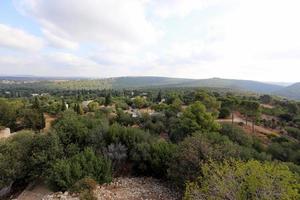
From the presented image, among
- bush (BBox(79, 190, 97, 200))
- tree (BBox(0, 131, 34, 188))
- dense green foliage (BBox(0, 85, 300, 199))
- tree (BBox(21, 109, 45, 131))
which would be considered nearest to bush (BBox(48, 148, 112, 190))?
dense green foliage (BBox(0, 85, 300, 199))

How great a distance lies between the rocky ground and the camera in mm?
11023

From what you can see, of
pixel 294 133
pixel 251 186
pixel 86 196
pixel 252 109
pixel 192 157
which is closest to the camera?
pixel 251 186

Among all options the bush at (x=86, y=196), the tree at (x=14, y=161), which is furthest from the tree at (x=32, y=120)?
the bush at (x=86, y=196)

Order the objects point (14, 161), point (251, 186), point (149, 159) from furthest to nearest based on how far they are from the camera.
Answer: point (149, 159) → point (14, 161) → point (251, 186)

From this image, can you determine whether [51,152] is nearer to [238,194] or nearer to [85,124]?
[85,124]

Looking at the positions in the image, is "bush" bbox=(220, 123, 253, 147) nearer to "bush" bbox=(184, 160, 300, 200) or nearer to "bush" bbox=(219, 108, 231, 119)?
"bush" bbox=(184, 160, 300, 200)

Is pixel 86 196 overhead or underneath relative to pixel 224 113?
overhead

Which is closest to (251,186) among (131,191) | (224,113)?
(131,191)

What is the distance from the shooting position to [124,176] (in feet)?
46.4

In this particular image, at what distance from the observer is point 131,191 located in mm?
11883

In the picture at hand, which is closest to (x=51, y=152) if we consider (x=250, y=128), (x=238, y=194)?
(x=238, y=194)

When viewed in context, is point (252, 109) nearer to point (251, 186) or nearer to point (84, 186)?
point (84, 186)

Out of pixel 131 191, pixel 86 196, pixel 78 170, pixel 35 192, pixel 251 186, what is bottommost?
pixel 35 192

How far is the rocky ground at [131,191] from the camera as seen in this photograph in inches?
434
